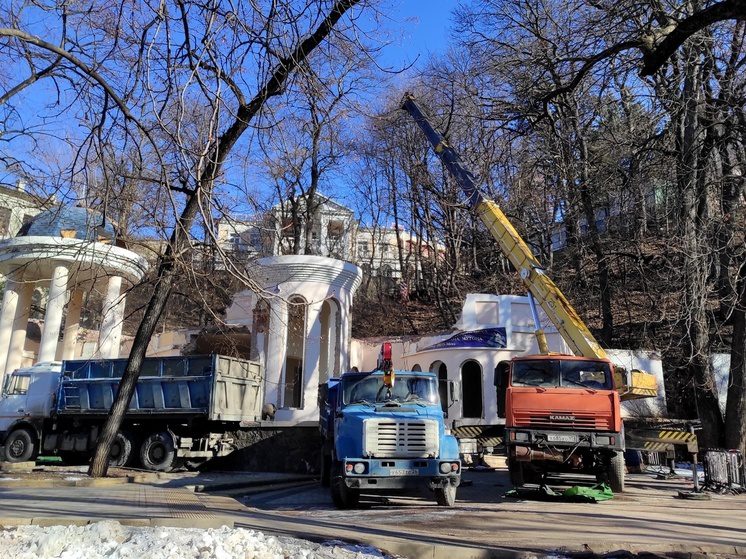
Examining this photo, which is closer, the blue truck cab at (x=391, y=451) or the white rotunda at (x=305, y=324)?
the blue truck cab at (x=391, y=451)

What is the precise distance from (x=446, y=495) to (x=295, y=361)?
1694cm

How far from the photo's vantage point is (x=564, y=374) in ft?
43.9

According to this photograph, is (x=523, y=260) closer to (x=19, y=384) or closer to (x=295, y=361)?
(x=295, y=361)

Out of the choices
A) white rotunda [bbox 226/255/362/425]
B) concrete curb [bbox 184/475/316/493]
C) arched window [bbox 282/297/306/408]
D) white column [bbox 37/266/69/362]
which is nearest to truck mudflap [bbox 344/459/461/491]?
concrete curb [bbox 184/475/316/493]

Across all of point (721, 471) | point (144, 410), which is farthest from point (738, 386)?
point (144, 410)

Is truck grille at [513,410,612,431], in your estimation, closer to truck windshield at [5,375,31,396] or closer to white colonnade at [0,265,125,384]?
white colonnade at [0,265,125,384]

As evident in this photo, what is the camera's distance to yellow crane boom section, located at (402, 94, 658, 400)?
1500 cm

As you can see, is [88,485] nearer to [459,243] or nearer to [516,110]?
[516,110]

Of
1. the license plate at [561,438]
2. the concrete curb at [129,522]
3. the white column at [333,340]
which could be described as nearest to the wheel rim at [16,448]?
the white column at [333,340]

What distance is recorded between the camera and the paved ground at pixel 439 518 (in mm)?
6746

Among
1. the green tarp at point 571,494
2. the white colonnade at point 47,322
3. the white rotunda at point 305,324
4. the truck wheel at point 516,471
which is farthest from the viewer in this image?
the white colonnade at point 47,322

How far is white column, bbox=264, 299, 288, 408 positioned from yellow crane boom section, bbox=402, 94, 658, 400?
7467mm

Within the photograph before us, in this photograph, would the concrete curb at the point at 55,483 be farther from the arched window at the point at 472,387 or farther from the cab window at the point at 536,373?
the arched window at the point at 472,387

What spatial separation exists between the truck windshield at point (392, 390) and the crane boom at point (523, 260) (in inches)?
215
